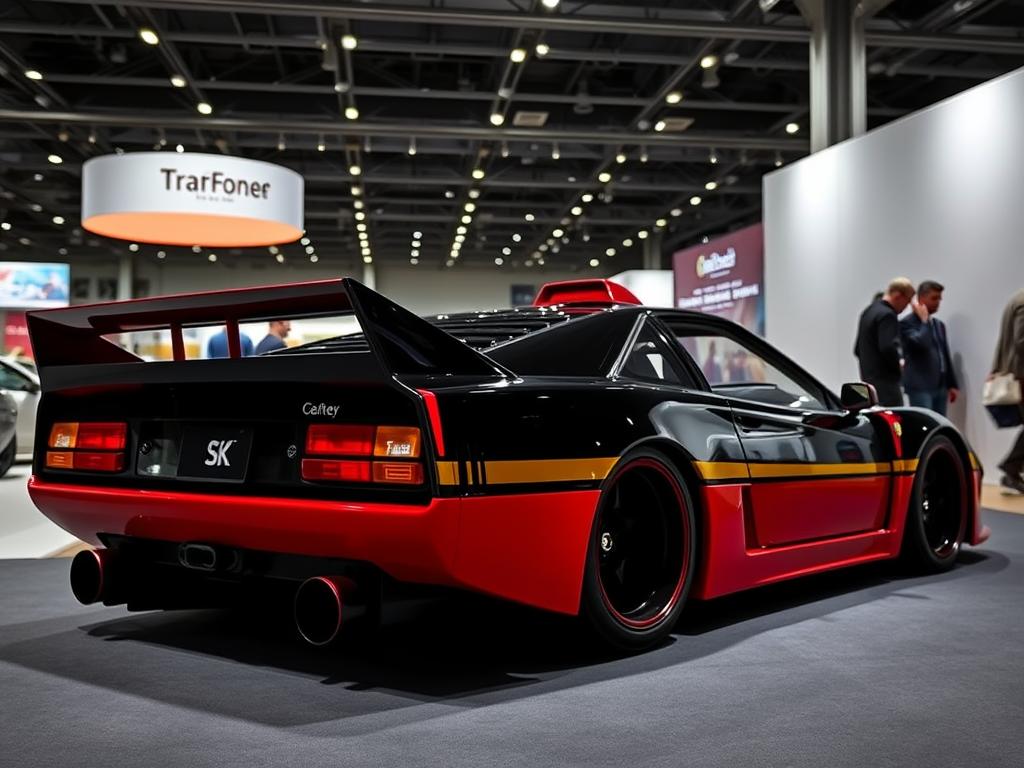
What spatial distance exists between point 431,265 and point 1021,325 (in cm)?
2636

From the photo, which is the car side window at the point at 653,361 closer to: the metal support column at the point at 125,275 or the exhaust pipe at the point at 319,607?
the exhaust pipe at the point at 319,607

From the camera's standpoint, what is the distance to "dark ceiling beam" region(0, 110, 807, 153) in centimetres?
1479

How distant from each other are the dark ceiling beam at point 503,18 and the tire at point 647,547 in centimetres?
890

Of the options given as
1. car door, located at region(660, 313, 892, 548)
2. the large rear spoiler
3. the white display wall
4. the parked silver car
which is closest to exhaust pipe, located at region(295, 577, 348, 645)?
the large rear spoiler

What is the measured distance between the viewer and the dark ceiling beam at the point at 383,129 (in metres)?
14.8

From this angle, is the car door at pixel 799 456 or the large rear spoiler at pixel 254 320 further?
the car door at pixel 799 456

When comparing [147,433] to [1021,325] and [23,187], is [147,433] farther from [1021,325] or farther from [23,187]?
[23,187]

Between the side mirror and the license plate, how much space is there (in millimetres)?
2297

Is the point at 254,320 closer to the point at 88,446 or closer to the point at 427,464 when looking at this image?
the point at 88,446

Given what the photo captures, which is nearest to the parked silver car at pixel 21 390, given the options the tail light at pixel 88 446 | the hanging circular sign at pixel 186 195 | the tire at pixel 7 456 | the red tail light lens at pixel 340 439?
the tire at pixel 7 456

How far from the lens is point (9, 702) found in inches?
95.3

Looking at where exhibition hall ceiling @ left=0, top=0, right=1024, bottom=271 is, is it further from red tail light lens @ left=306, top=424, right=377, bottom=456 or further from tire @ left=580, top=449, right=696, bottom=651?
red tail light lens @ left=306, top=424, right=377, bottom=456

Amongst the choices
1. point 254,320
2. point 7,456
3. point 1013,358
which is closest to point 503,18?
point 1013,358

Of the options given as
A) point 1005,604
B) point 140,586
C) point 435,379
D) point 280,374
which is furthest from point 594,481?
point 1005,604
